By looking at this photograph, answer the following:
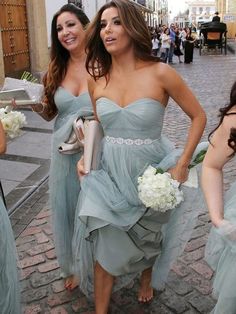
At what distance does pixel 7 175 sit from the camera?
17.8 feet

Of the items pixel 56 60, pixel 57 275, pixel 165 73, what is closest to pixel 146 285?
pixel 57 275

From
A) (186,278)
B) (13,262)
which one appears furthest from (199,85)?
(13,262)

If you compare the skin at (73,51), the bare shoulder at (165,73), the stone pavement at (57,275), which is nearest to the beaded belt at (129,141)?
the bare shoulder at (165,73)

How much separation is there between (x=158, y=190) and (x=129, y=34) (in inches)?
34.4

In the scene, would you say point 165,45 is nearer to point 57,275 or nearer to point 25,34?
point 25,34

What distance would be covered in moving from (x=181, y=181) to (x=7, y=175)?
3389 millimetres

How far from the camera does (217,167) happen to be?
1938 millimetres

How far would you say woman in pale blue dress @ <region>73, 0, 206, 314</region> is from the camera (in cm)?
241

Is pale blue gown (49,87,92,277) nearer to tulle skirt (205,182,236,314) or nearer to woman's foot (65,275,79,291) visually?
woman's foot (65,275,79,291)

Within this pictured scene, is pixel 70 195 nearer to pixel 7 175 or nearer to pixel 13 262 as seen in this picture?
pixel 13 262

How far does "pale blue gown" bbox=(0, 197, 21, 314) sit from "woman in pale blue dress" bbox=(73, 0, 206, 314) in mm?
A: 412

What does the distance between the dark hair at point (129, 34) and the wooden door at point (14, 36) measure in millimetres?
9519

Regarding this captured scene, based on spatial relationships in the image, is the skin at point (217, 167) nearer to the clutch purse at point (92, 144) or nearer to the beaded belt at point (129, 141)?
the beaded belt at point (129, 141)

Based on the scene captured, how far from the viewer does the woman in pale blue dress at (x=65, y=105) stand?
9.29 ft
